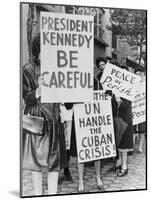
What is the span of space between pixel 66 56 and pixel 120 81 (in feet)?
1.58

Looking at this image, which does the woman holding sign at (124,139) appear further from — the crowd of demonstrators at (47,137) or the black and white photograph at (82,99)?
the crowd of demonstrators at (47,137)

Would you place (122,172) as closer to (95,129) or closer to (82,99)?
(95,129)

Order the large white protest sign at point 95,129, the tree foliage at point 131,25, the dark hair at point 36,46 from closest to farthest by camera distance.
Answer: the dark hair at point 36,46 < the large white protest sign at point 95,129 < the tree foliage at point 131,25

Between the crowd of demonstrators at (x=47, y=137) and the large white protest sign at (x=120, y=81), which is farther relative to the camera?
the large white protest sign at (x=120, y=81)

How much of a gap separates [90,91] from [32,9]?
73 centimetres

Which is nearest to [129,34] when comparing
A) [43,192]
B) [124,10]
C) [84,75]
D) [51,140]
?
[124,10]

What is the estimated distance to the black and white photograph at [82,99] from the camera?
123 inches

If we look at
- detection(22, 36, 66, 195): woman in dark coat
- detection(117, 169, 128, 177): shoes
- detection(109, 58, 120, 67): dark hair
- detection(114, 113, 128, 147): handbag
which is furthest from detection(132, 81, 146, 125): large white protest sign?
detection(22, 36, 66, 195): woman in dark coat

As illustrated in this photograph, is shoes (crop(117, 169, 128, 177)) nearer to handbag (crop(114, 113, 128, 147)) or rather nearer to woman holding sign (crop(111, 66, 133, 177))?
woman holding sign (crop(111, 66, 133, 177))

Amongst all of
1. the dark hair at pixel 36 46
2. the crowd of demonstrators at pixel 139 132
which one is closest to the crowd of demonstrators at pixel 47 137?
the dark hair at pixel 36 46

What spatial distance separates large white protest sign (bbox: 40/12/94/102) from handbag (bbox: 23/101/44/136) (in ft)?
0.50

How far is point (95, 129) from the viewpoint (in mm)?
3271

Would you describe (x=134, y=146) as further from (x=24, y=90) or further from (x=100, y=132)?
(x=24, y=90)

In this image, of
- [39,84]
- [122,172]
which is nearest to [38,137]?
[39,84]
